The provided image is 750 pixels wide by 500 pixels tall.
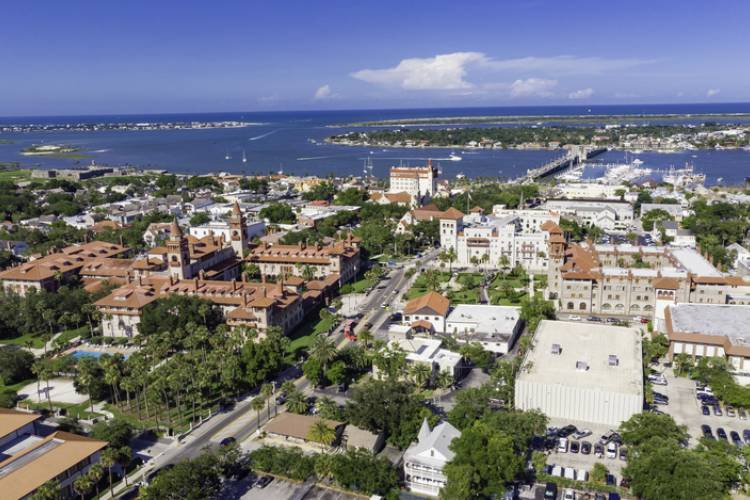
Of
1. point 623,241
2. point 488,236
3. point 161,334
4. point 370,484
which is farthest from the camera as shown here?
point 623,241

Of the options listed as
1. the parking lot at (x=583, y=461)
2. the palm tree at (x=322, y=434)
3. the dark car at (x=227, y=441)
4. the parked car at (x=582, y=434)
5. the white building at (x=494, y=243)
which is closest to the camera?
the parking lot at (x=583, y=461)

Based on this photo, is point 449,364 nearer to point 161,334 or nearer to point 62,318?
point 161,334

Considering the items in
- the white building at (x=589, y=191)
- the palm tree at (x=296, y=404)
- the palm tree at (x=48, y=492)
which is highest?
the white building at (x=589, y=191)

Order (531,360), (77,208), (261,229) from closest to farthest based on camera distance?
(531,360) < (261,229) < (77,208)

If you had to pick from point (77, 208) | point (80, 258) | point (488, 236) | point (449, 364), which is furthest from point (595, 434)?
point (77, 208)

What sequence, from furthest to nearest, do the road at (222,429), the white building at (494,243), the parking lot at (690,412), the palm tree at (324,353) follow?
1. the white building at (494,243)
2. the palm tree at (324,353)
3. the parking lot at (690,412)
4. the road at (222,429)

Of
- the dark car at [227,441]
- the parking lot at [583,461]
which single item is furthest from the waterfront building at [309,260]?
the parking lot at [583,461]

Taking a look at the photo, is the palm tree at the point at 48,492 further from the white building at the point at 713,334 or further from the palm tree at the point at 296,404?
the white building at the point at 713,334
